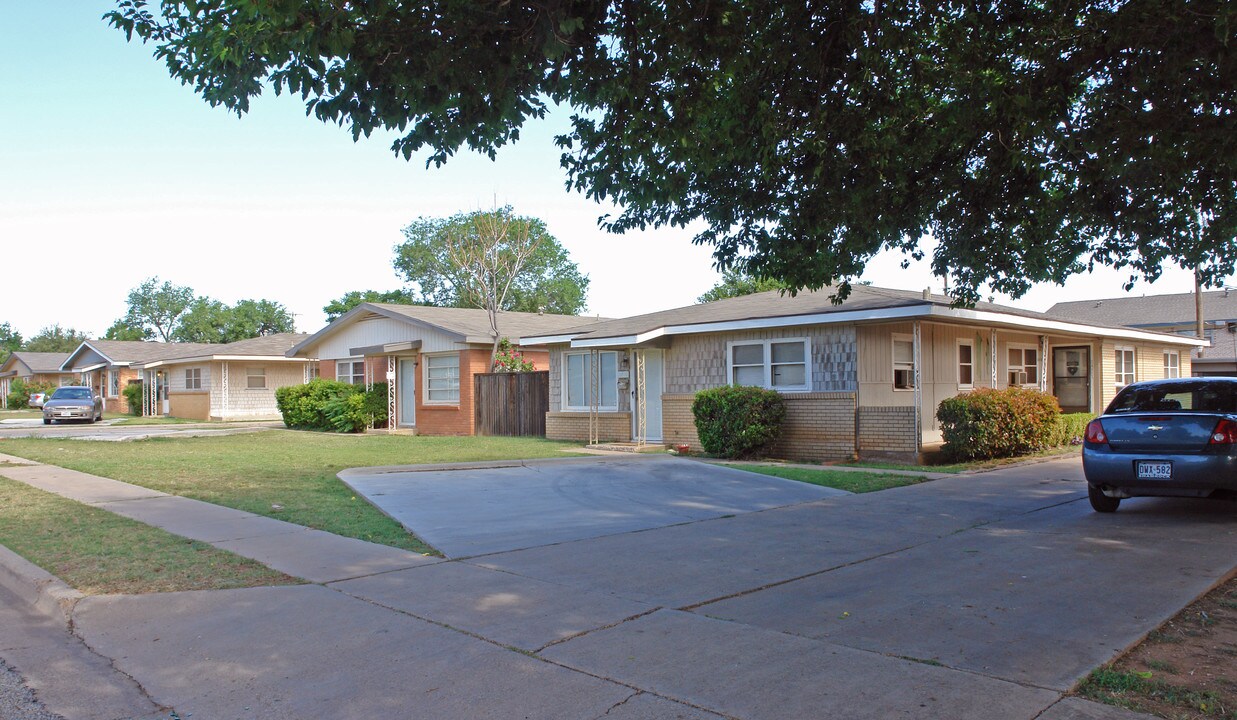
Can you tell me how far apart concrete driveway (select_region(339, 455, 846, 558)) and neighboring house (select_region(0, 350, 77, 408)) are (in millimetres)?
67242

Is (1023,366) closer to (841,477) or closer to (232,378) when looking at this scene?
(841,477)

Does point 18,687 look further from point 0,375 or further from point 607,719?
point 0,375

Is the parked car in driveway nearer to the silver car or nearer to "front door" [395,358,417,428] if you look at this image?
"front door" [395,358,417,428]

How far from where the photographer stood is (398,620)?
19.6 feet

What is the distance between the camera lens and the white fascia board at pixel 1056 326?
54.1 feet

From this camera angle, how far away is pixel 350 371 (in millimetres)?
31734

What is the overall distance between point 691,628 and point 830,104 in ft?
19.6

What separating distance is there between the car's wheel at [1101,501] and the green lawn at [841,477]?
9.60 ft

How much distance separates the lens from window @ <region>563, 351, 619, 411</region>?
2208 centimetres

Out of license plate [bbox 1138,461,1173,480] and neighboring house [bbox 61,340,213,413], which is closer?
license plate [bbox 1138,461,1173,480]

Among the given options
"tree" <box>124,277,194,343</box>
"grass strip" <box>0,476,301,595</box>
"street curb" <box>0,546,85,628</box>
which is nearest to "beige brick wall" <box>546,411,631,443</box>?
"grass strip" <box>0,476,301,595</box>

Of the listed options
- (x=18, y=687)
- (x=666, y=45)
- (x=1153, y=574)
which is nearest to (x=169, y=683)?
(x=18, y=687)

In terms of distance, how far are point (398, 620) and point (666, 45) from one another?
205 inches

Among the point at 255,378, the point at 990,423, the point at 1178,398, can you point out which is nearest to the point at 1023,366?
the point at 990,423
